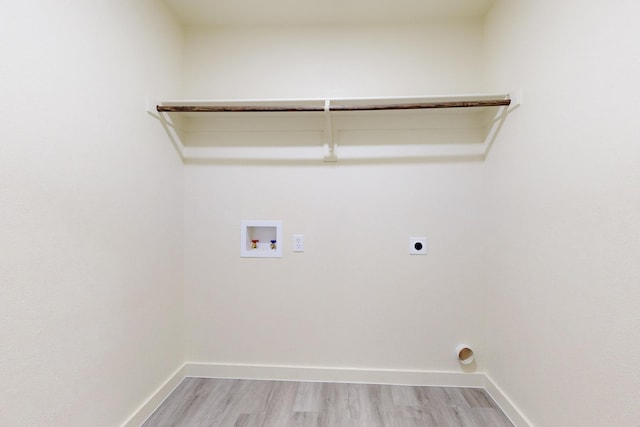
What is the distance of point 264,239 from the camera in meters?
2.17

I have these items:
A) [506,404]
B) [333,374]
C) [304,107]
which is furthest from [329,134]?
[506,404]

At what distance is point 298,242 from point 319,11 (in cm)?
156

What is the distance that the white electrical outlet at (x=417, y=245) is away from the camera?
2.03 meters

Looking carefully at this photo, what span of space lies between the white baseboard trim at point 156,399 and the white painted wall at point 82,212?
42mm

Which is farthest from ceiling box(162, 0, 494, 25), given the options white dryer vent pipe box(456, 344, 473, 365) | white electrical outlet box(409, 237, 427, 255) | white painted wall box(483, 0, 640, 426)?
white dryer vent pipe box(456, 344, 473, 365)

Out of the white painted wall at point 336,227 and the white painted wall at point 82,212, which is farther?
the white painted wall at point 336,227

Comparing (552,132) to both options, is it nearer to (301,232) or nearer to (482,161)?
(482,161)

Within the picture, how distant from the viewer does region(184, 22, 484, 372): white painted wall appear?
6.66 feet

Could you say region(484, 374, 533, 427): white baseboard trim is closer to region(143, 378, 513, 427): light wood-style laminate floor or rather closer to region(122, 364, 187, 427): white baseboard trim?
region(143, 378, 513, 427): light wood-style laminate floor

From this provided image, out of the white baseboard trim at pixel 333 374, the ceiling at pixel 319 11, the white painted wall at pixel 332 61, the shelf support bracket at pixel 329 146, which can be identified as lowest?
the white baseboard trim at pixel 333 374

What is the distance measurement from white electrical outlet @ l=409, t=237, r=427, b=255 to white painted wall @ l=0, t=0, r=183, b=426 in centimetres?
165

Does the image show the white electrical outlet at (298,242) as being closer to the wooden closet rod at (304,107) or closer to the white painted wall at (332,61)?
the wooden closet rod at (304,107)

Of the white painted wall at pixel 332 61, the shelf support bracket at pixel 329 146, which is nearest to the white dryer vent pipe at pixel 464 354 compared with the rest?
the shelf support bracket at pixel 329 146

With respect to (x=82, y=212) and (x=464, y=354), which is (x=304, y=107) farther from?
(x=464, y=354)
